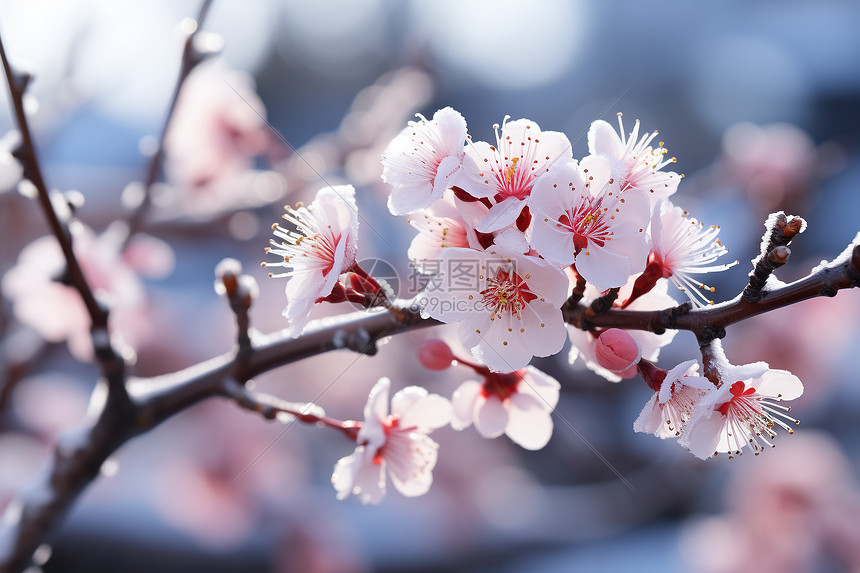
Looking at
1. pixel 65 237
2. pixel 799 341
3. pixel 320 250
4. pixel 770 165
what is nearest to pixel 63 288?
pixel 65 237

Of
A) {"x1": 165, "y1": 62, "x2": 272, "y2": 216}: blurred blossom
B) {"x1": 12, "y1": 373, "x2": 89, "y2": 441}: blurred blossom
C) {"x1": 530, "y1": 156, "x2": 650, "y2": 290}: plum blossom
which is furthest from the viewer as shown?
{"x1": 12, "y1": 373, "x2": 89, "y2": 441}: blurred blossom

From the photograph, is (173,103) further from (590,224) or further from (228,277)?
(590,224)

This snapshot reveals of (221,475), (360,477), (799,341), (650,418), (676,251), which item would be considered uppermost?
(676,251)

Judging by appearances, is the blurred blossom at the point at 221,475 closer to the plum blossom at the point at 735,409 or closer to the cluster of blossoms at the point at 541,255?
the cluster of blossoms at the point at 541,255

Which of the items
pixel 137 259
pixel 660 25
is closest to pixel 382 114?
pixel 137 259

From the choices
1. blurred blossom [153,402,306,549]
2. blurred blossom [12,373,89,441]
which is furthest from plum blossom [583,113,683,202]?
blurred blossom [12,373,89,441]

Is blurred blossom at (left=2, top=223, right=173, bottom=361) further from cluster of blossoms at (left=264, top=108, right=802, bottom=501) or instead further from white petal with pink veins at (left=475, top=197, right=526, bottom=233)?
white petal with pink veins at (left=475, top=197, right=526, bottom=233)
